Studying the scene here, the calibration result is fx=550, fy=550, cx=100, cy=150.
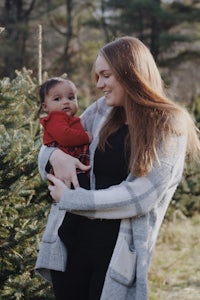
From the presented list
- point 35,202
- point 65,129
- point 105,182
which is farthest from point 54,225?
point 35,202

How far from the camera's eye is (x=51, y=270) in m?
2.57

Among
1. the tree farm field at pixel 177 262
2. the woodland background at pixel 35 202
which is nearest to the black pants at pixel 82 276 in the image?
the woodland background at pixel 35 202

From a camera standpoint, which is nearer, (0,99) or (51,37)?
(0,99)

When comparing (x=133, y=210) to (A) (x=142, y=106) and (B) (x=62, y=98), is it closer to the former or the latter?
(A) (x=142, y=106)

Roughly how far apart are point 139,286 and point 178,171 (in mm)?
514

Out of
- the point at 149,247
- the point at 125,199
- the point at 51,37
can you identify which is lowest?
the point at 149,247

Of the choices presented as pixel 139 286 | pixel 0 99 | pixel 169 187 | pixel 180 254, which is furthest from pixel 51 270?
pixel 180 254

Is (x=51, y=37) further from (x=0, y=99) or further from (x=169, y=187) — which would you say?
(x=169, y=187)

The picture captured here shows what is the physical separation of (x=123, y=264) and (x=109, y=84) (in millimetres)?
764

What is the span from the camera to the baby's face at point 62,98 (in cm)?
273

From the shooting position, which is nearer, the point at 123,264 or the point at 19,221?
the point at 123,264

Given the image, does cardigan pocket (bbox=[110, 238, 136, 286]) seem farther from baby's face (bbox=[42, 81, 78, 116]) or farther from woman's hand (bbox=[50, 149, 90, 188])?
baby's face (bbox=[42, 81, 78, 116])

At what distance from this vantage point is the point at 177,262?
18.5ft

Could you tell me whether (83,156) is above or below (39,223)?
above
